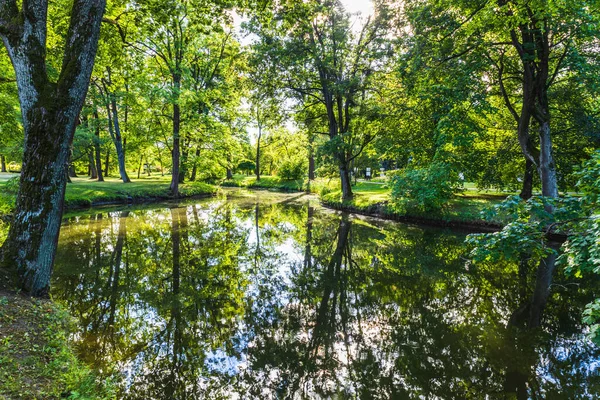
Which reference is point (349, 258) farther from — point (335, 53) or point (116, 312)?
point (335, 53)

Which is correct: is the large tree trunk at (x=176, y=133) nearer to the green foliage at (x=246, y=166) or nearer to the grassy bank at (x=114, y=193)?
the grassy bank at (x=114, y=193)

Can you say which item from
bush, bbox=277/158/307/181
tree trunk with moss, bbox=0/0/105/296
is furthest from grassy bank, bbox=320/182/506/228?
bush, bbox=277/158/307/181

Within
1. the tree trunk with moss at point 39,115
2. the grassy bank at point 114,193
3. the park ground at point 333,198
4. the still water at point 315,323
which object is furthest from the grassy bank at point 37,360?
the grassy bank at point 114,193

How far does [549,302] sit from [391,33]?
16303 mm

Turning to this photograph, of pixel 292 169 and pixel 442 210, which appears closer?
pixel 442 210

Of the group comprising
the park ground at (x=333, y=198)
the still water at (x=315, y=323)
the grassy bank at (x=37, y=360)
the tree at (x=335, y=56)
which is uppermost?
the tree at (x=335, y=56)

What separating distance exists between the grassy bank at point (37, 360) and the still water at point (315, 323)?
0.48 m

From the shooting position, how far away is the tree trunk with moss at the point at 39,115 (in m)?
4.50

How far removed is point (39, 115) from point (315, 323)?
18.1 ft

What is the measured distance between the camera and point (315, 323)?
5559mm

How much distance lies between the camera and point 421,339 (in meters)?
5.05

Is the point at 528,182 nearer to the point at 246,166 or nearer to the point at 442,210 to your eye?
the point at 442,210

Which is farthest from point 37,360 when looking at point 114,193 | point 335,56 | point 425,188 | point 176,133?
point 176,133

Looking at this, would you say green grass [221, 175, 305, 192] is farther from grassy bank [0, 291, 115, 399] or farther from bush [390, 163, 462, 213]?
grassy bank [0, 291, 115, 399]
